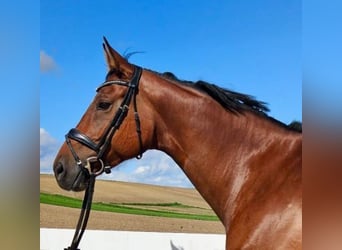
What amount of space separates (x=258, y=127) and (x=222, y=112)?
0.18m

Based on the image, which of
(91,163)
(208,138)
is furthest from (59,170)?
(208,138)

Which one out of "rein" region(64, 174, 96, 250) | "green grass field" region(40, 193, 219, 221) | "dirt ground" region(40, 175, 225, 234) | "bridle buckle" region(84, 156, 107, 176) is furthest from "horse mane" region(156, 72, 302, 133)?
"green grass field" region(40, 193, 219, 221)

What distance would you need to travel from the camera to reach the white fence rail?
449cm

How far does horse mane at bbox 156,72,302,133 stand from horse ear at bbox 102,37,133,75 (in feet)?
0.94

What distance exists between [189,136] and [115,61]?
1.61ft

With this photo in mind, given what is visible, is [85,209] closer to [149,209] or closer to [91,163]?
[91,163]

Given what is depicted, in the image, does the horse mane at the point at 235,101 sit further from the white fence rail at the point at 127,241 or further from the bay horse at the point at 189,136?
the white fence rail at the point at 127,241

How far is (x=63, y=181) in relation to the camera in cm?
192

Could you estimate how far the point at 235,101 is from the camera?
1949 mm

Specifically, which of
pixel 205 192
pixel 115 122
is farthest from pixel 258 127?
pixel 115 122

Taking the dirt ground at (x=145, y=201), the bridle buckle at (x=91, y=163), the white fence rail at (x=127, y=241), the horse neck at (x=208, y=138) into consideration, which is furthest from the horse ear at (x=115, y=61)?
the dirt ground at (x=145, y=201)
